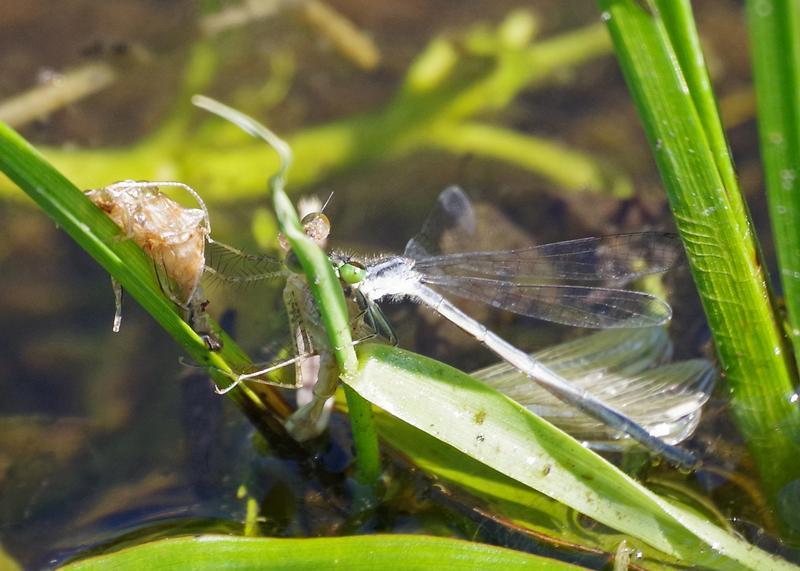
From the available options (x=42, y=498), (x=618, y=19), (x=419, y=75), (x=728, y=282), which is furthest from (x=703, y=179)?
(x=419, y=75)

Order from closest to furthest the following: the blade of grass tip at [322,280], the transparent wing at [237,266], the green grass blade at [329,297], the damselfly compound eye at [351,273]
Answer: the blade of grass tip at [322,280]
the green grass blade at [329,297]
the transparent wing at [237,266]
the damselfly compound eye at [351,273]

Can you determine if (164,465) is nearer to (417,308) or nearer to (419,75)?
(417,308)

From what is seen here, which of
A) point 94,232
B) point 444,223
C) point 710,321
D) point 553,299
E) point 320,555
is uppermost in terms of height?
point 94,232

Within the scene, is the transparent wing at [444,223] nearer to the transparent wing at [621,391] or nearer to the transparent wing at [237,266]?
the transparent wing at [621,391]

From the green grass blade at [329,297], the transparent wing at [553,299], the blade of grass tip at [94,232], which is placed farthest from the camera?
the transparent wing at [553,299]

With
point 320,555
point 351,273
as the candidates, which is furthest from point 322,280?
point 351,273

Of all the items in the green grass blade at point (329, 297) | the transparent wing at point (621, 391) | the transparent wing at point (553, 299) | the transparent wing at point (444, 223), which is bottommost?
the transparent wing at point (621, 391)

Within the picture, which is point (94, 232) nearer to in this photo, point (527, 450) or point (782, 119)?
point (527, 450)

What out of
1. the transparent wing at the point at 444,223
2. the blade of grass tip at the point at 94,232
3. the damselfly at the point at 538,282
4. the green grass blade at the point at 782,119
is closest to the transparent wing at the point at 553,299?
the damselfly at the point at 538,282
